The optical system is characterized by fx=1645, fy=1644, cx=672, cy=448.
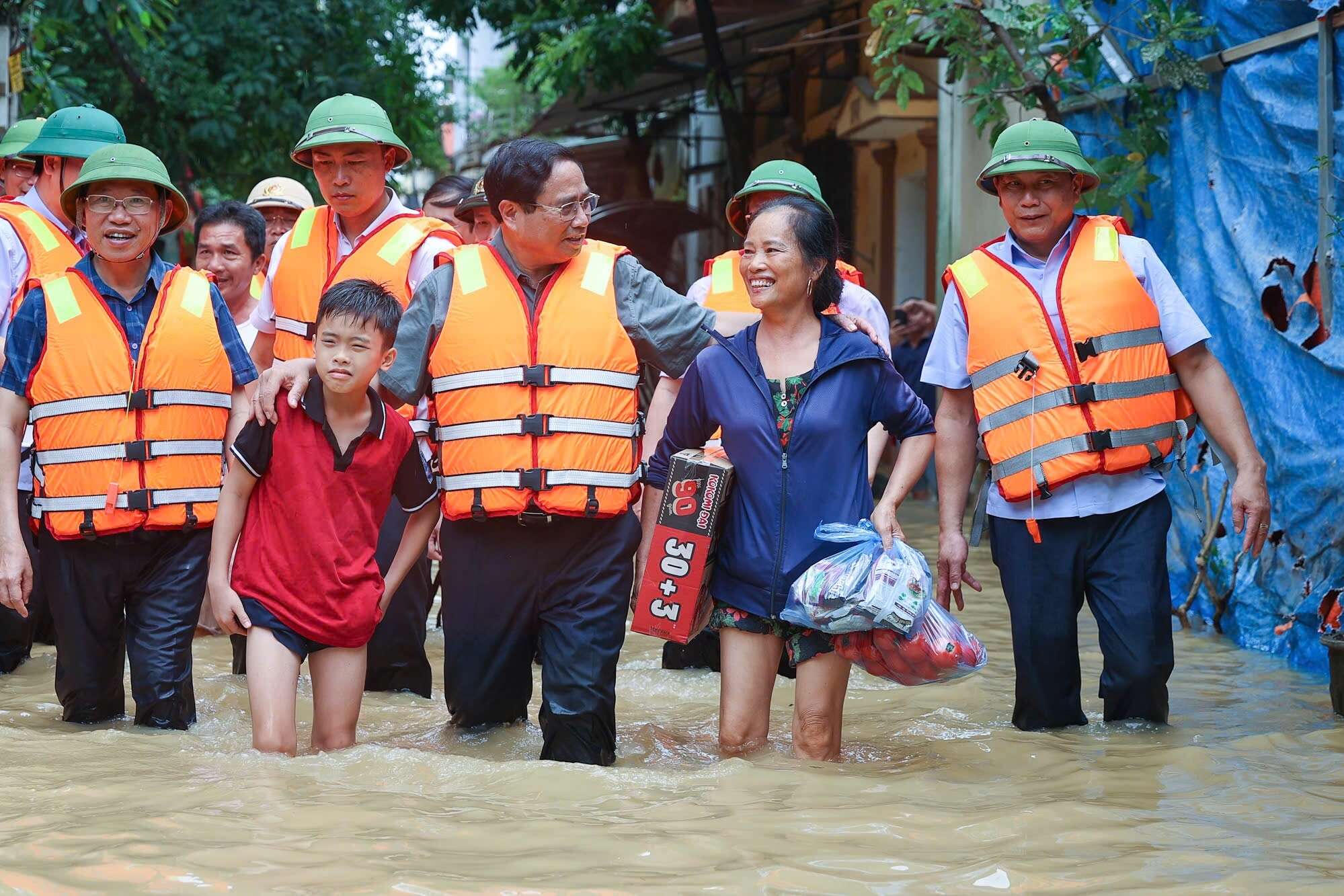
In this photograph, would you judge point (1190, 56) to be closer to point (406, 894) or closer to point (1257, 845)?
point (1257, 845)

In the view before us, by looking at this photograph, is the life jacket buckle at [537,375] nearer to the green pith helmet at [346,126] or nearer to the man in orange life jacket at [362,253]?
the man in orange life jacket at [362,253]

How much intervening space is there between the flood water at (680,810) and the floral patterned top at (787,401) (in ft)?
3.13

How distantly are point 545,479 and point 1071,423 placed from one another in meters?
1.69

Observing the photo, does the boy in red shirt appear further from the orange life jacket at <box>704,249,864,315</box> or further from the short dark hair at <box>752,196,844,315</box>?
the orange life jacket at <box>704,249,864,315</box>

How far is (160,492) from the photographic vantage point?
5.16 meters

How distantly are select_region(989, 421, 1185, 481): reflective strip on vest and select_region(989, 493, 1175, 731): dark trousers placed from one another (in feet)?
0.68

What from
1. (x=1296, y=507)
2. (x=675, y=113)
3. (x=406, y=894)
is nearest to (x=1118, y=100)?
(x=1296, y=507)

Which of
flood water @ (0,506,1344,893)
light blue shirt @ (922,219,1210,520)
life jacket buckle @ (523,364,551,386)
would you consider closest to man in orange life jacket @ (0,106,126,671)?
flood water @ (0,506,1344,893)

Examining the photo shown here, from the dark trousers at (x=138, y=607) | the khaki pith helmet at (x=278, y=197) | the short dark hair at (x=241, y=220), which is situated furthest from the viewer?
the khaki pith helmet at (x=278, y=197)

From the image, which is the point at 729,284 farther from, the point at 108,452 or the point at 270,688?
the point at 270,688

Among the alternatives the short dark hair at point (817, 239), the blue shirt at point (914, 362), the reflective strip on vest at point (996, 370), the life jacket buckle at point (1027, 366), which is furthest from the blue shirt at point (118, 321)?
the blue shirt at point (914, 362)

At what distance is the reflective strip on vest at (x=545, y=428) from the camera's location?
4.76m

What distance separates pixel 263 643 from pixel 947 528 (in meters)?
2.16

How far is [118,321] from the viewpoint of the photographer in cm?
522
